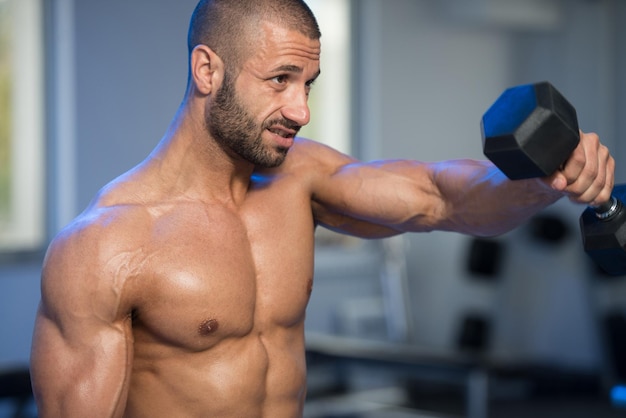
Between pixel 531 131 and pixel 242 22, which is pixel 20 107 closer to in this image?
pixel 242 22

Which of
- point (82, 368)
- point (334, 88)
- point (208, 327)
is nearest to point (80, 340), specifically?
point (82, 368)

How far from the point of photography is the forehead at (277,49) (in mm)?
1563

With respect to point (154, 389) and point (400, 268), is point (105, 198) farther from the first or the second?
point (400, 268)

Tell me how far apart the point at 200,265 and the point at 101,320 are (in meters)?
0.21

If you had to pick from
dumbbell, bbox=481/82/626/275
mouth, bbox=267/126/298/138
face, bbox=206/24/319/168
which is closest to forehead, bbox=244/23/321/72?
face, bbox=206/24/319/168

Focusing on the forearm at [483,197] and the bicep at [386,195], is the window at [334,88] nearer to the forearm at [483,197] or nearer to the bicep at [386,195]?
the bicep at [386,195]

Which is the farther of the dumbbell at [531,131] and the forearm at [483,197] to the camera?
the forearm at [483,197]

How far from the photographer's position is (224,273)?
1619mm

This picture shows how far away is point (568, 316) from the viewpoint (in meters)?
5.59

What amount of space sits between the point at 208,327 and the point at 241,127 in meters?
0.37

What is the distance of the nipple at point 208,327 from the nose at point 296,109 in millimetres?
398

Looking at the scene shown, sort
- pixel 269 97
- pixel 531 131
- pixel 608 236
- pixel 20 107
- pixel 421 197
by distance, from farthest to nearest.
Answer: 1. pixel 20 107
2. pixel 421 197
3. pixel 269 97
4. pixel 608 236
5. pixel 531 131

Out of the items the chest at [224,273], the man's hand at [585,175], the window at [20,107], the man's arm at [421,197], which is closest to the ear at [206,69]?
the chest at [224,273]

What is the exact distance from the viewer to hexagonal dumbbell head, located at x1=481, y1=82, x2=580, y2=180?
1.23 meters
